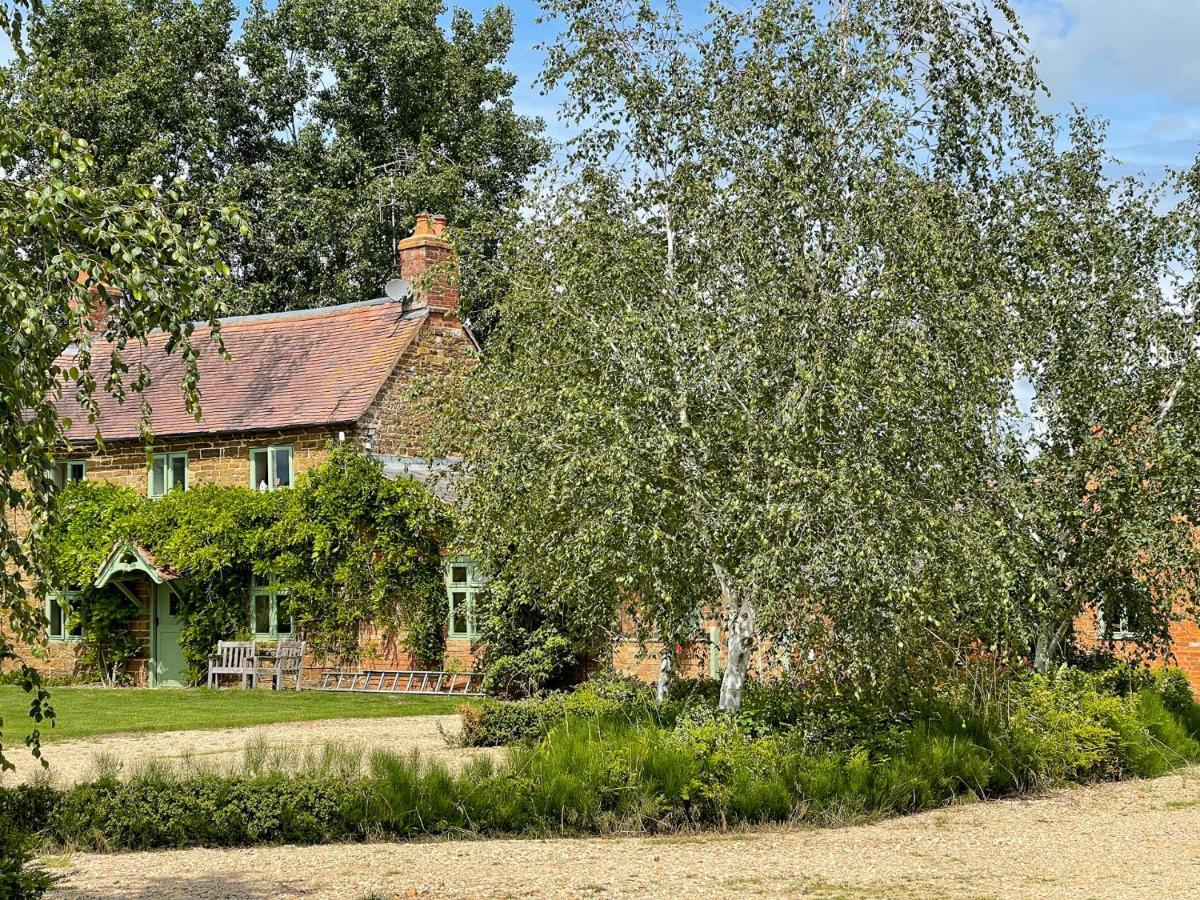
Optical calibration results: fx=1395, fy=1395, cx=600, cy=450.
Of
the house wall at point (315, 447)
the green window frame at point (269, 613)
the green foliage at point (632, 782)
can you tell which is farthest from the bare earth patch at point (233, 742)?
the green window frame at point (269, 613)

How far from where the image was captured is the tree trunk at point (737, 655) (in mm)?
12695

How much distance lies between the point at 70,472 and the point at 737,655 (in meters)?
20.1

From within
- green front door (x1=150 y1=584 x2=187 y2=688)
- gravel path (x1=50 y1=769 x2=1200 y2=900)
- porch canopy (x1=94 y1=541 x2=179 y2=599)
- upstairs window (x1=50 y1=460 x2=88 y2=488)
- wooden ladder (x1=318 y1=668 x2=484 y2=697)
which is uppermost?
upstairs window (x1=50 y1=460 x2=88 y2=488)

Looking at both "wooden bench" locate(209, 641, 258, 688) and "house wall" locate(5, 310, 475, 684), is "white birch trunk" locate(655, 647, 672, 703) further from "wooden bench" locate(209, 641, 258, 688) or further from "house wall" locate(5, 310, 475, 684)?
"wooden bench" locate(209, 641, 258, 688)

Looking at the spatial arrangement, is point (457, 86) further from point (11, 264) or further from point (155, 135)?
point (11, 264)

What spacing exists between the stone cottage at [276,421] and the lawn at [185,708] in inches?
85.2

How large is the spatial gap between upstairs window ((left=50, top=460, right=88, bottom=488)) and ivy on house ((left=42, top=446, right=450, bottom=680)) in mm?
1274

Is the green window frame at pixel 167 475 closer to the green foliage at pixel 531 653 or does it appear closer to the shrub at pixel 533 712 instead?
the green foliage at pixel 531 653

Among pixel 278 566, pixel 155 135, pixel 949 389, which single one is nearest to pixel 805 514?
pixel 949 389

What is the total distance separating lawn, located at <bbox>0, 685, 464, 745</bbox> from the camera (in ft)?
59.7

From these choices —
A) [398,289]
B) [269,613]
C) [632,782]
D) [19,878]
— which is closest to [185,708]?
[269,613]

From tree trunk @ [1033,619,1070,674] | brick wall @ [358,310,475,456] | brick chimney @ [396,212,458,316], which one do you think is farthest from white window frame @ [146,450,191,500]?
tree trunk @ [1033,619,1070,674]

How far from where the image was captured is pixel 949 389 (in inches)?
467

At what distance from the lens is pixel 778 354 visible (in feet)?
39.3
